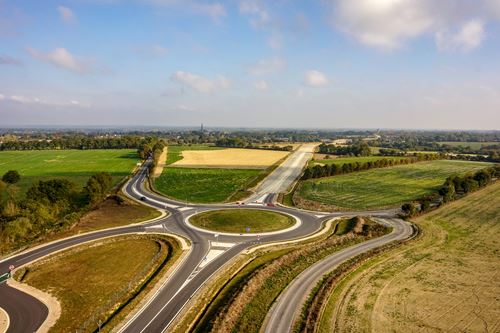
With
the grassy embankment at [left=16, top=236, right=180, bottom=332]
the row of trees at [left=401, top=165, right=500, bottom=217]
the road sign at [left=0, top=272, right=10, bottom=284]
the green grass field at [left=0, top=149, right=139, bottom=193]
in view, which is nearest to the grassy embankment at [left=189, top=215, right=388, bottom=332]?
the grassy embankment at [left=16, top=236, right=180, bottom=332]

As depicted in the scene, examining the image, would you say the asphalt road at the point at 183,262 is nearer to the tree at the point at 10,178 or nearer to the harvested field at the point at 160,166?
the harvested field at the point at 160,166

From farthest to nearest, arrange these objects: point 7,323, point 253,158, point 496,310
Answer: point 253,158 → point 496,310 → point 7,323

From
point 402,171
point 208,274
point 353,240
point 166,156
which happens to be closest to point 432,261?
point 353,240

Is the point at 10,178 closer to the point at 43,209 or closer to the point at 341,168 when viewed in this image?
the point at 43,209

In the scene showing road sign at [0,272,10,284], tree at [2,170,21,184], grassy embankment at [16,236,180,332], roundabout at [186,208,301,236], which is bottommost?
road sign at [0,272,10,284]

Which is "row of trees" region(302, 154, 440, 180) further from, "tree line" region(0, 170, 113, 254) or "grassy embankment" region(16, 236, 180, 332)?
"grassy embankment" region(16, 236, 180, 332)

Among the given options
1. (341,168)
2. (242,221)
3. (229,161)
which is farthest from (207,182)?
(341,168)

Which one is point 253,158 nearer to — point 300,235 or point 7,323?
point 300,235
